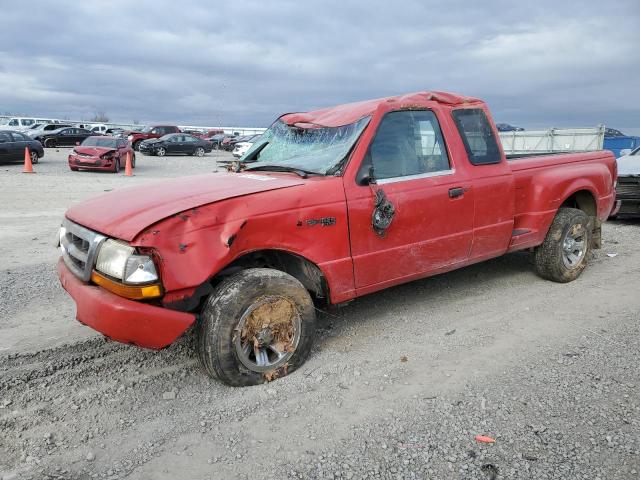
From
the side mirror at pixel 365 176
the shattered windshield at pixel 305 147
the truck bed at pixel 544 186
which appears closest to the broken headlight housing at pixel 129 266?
the shattered windshield at pixel 305 147

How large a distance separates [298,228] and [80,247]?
1.48 meters

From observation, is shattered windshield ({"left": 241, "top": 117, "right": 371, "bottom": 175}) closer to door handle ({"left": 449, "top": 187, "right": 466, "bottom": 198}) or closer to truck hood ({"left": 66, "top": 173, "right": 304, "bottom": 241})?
truck hood ({"left": 66, "top": 173, "right": 304, "bottom": 241})

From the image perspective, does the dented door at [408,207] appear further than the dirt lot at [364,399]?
Yes

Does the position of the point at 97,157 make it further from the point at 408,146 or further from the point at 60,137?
the point at 408,146

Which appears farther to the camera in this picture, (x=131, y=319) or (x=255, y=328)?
(x=255, y=328)

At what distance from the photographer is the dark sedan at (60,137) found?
Answer: 96.1 feet

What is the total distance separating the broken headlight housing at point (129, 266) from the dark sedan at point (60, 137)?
99.6 ft

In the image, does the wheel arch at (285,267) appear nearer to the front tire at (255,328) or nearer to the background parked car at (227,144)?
the front tire at (255,328)

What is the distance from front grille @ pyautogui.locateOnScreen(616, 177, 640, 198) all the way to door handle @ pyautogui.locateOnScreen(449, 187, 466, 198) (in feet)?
20.8

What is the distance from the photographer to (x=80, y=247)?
3373 millimetres

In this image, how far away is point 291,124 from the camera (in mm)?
4566

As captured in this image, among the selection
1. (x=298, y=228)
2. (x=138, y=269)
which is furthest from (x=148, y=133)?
(x=138, y=269)

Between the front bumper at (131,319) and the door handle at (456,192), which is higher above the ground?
the door handle at (456,192)

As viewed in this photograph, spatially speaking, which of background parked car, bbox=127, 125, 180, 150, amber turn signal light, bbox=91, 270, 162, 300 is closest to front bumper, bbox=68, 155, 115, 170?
background parked car, bbox=127, 125, 180, 150
